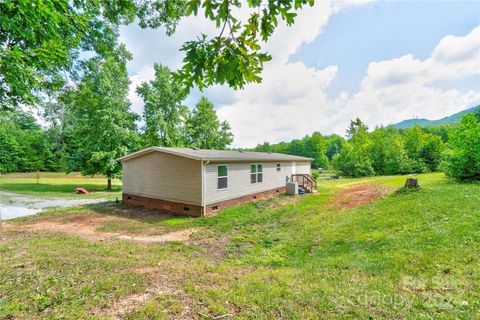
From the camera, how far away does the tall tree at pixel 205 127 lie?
26.5 metres

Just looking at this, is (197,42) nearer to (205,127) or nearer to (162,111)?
(162,111)

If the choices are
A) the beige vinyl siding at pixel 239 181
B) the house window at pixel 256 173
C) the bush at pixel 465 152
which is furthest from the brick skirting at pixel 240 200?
the bush at pixel 465 152

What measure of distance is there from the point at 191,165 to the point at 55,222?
5.48 meters

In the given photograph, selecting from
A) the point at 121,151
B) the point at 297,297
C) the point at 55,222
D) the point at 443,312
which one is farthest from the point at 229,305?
the point at 121,151

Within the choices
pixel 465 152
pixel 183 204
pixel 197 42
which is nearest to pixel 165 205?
pixel 183 204

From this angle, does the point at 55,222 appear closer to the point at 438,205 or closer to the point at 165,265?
the point at 165,265

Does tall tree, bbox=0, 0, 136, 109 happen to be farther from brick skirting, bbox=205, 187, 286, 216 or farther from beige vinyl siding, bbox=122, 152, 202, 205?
brick skirting, bbox=205, 187, 286, 216

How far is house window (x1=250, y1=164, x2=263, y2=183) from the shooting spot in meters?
12.9

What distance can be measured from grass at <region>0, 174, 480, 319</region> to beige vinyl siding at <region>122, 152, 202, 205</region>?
9.82ft

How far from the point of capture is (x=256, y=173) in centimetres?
1321

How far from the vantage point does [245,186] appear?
1212 centimetres

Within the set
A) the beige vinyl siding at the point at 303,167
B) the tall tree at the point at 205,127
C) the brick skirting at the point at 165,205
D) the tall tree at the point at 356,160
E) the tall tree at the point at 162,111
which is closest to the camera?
the brick skirting at the point at 165,205

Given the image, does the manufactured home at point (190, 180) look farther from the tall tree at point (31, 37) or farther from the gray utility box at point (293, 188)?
the tall tree at point (31, 37)

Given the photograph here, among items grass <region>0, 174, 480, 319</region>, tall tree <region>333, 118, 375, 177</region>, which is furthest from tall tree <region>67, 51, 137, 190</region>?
tall tree <region>333, 118, 375, 177</region>
